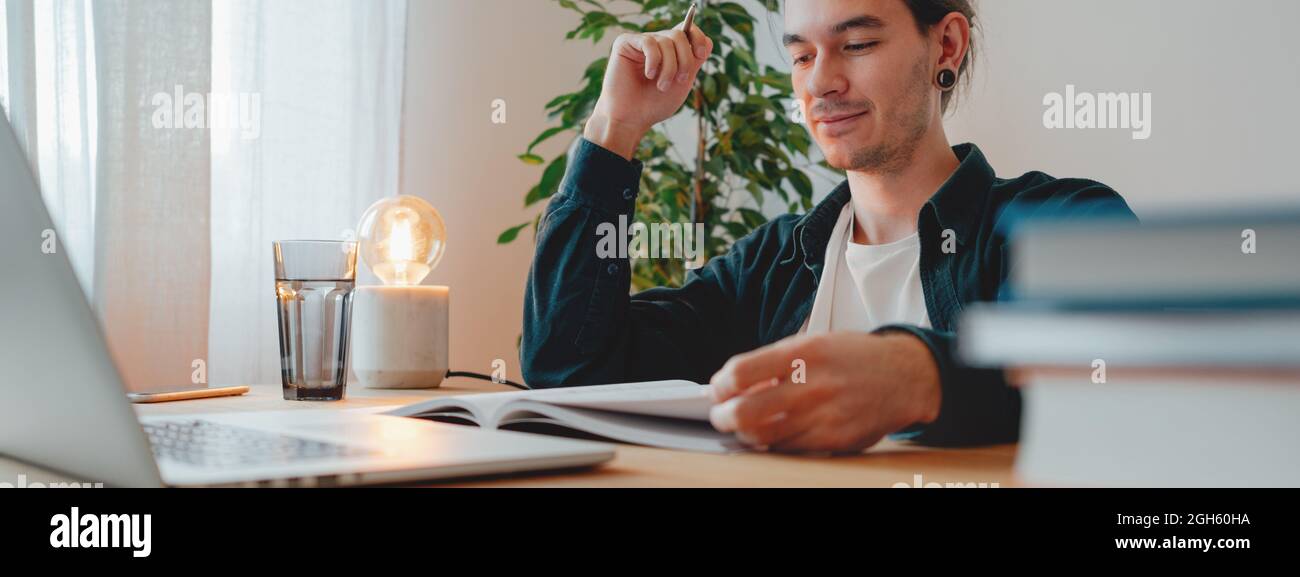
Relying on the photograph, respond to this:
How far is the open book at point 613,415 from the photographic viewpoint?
0.63m

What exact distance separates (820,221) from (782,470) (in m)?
0.88

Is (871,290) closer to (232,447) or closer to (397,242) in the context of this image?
(397,242)

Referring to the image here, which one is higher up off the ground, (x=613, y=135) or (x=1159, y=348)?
(x=613, y=135)

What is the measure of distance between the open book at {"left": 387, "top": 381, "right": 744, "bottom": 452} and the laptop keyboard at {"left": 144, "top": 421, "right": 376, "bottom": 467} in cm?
15

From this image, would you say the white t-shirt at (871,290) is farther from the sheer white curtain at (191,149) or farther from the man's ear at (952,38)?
the sheer white curtain at (191,149)

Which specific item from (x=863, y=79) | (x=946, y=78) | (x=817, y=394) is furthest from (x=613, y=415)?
(x=946, y=78)

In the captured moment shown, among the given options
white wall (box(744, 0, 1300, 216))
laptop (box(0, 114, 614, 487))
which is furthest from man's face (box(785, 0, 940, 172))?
laptop (box(0, 114, 614, 487))

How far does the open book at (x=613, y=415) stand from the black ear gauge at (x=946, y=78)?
34.8 inches

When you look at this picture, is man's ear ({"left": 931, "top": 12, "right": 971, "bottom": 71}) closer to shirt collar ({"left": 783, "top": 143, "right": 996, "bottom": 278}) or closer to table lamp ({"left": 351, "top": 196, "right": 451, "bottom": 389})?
shirt collar ({"left": 783, "top": 143, "right": 996, "bottom": 278})

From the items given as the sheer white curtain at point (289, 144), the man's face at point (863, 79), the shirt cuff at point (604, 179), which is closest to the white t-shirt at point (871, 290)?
the man's face at point (863, 79)

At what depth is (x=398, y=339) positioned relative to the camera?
1.31 metres

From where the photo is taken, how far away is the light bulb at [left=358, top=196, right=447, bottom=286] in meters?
1.48
